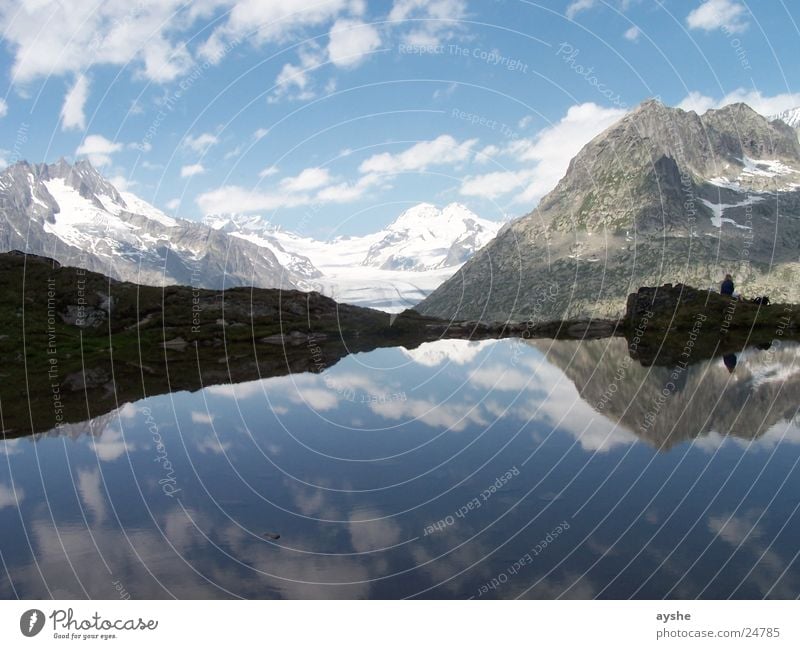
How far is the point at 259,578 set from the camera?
707 inches

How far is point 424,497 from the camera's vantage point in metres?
24.2

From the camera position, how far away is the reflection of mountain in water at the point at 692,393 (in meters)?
31.9

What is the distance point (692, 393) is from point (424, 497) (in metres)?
23.6

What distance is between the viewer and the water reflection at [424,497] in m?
17.7

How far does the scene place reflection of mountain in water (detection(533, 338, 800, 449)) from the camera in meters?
31.9

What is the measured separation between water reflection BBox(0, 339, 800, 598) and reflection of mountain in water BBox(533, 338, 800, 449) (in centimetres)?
25

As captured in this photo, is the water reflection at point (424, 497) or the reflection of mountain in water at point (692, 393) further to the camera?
the reflection of mountain in water at point (692, 393)

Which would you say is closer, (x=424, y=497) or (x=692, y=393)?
(x=424, y=497)

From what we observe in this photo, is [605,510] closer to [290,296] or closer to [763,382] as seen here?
[763,382]

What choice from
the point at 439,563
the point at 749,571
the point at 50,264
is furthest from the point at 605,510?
the point at 50,264

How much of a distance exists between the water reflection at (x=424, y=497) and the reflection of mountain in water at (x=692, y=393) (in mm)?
250

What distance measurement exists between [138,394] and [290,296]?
78870mm

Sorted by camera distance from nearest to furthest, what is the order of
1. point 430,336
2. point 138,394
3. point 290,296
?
point 138,394 → point 430,336 → point 290,296

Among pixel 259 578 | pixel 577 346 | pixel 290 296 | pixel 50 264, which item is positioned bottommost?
pixel 259 578
